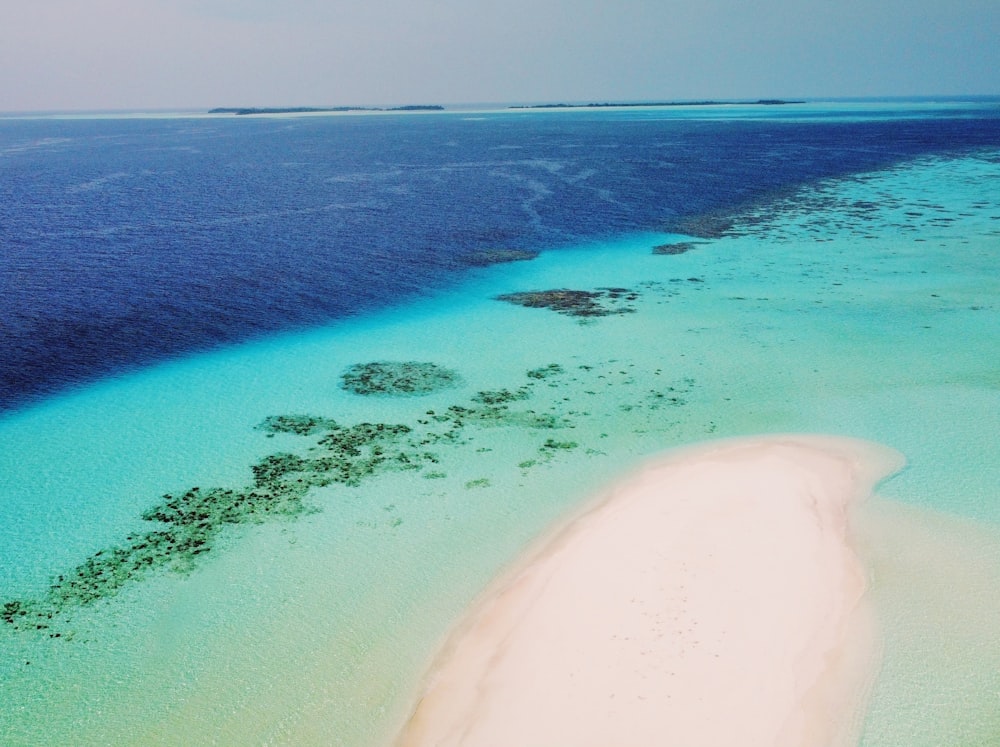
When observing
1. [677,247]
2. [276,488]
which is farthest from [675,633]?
[677,247]

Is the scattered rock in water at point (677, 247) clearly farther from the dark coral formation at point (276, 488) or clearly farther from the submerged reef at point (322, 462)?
the dark coral formation at point (276, 488)

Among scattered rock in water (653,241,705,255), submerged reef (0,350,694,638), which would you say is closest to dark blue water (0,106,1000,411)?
scattered rock in water (653,241,705,255)

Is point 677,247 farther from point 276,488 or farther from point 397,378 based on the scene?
point 276,488

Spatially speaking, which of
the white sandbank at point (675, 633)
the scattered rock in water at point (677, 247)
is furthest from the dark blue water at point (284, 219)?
the white sandbank at point (675, 633)

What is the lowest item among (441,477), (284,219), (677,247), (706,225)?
(441,477)

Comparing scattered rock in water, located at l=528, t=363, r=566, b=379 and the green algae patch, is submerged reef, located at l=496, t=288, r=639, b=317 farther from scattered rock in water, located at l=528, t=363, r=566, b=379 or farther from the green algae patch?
the green algae patch

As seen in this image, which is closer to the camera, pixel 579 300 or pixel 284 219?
pixel 579 300
